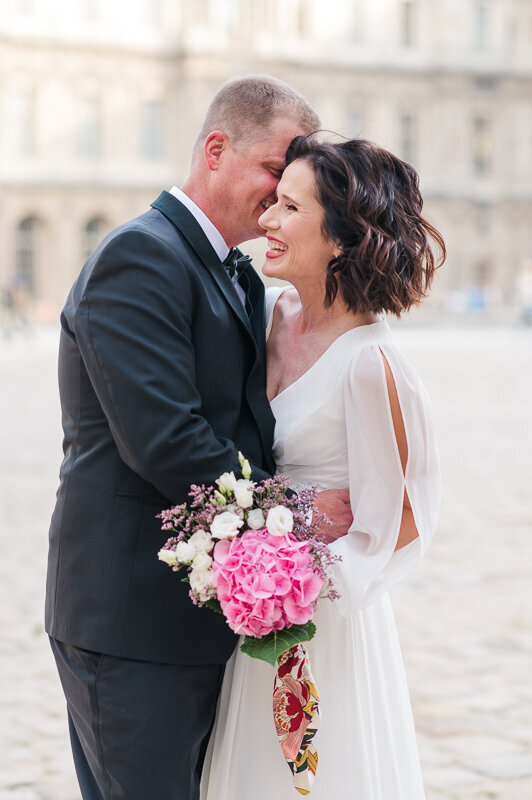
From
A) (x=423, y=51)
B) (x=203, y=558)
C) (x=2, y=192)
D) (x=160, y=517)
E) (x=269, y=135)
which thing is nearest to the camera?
(x=203, y=558)

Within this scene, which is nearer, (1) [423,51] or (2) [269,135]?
(2) [269,135]

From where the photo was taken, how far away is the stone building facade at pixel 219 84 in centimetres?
4325

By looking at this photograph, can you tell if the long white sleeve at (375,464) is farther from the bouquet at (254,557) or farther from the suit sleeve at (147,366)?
the suit sleeve at (147,366)

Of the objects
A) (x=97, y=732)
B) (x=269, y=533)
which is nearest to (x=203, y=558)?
(x=269, y=533)

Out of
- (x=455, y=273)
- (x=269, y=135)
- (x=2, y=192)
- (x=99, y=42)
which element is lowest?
(x=455, y=273)

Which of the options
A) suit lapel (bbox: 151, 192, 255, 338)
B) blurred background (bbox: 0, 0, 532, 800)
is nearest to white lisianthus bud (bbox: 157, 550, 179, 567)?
suit lapel (bbox: 151, 192, 255, 338)

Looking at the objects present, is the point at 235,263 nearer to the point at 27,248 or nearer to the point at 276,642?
the point at 276,642

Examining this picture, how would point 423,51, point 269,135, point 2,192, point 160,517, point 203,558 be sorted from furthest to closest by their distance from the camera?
1. point 423,51
2. point 2,192
3. point 269,135
4. point 160,517
5. point 203,558

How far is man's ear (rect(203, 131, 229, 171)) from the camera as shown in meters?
2.64

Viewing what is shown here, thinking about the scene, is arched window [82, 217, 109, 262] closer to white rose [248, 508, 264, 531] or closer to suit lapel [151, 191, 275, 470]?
suit lapel [151, 191, 275, 470]

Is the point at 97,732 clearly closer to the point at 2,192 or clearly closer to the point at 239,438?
the point at 239,438

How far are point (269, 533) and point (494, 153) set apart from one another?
50.6 metres

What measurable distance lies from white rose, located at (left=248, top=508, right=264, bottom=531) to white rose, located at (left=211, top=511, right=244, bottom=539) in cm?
3

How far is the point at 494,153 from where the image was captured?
165ft
